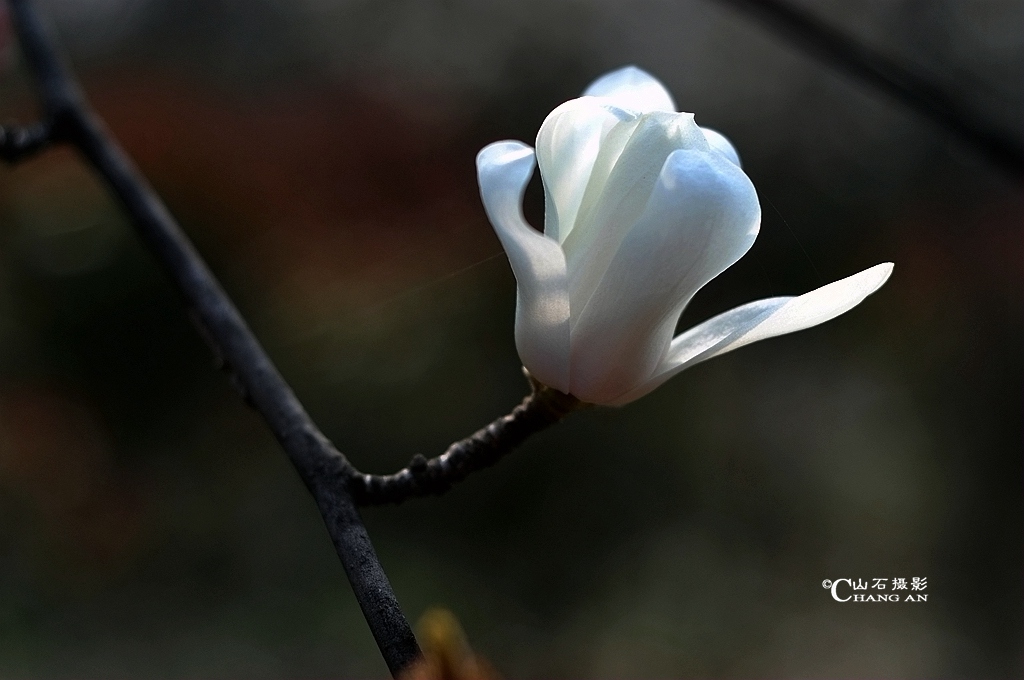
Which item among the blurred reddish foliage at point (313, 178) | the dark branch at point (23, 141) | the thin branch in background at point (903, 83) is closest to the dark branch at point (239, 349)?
the dark branch at point (23, 141)

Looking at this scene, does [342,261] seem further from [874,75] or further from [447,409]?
[874,75]

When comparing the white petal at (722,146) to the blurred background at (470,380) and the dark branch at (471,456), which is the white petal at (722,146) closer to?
the dark branch at (471,456)

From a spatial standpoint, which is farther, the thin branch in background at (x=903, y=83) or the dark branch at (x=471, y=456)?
the thin branch in background at (x=903, y=83)

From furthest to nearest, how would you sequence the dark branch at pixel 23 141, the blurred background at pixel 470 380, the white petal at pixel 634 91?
1. the blurred background at pixel 470 380
2. the dark branch at pixel 23 141
3. the white petal at pixel 634 91

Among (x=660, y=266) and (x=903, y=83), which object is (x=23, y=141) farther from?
(x=903, y=83)

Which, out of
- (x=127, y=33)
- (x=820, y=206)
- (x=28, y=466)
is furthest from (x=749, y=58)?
(x=28, y=466)

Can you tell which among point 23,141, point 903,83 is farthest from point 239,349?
point 903,83
